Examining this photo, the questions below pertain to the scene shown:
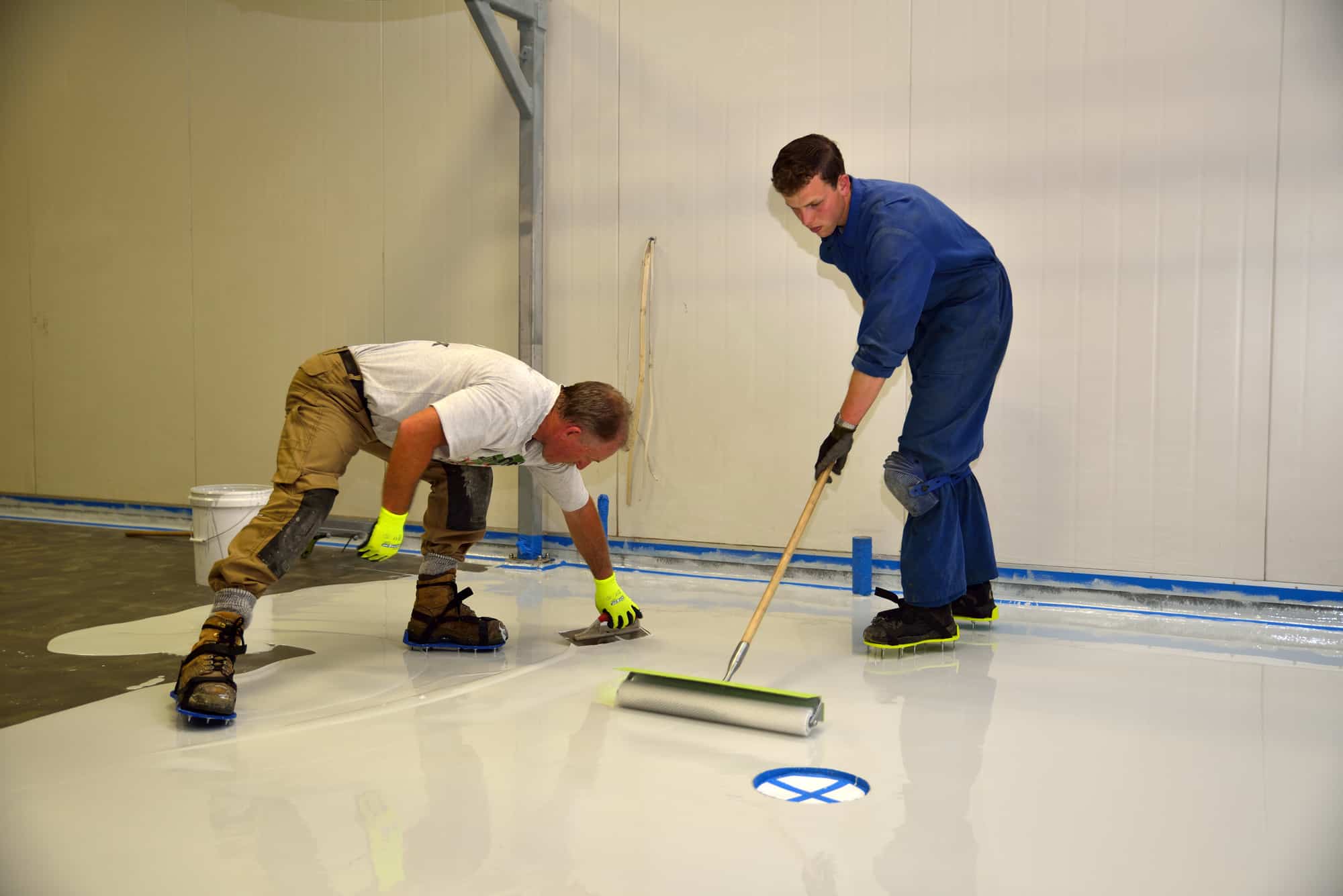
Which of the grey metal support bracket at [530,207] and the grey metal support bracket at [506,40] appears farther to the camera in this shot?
the grey metal support bracket at [530,207]

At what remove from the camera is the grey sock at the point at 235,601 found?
232 cm

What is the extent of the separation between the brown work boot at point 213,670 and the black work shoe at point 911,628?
1.72 metres

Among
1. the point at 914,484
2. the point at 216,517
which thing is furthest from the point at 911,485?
the point at 216,517

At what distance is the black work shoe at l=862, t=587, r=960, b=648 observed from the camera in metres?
2.93

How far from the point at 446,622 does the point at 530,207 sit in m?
2.32

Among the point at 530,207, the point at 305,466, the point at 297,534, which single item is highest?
the point at 530,207

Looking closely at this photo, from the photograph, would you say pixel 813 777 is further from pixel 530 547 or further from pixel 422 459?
pixel 530 547

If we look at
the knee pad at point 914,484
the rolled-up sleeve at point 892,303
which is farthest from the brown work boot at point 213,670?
the knee pad at point 914,484

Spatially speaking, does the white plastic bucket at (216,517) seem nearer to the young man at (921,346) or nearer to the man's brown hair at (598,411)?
the man's brown hair at (598,411)

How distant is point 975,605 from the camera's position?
325 centimetres

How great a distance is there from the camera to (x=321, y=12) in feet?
17.1

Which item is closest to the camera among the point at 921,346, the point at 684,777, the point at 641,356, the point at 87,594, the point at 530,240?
the point at 684,777

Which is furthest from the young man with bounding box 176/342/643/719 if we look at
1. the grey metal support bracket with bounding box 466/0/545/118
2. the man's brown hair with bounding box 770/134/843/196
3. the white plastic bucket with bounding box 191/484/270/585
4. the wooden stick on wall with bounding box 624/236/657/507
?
the grey metal support bracket with bounding box 466/0/545/118

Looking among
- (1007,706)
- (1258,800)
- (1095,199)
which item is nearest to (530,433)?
(1007,706)
